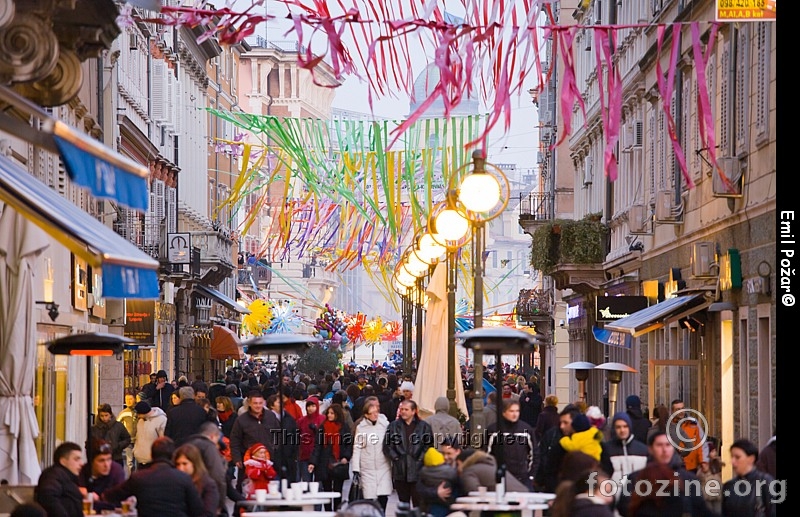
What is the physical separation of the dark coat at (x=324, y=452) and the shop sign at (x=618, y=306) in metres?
8.98

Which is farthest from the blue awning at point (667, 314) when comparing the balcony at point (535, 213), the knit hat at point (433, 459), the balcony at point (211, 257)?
the balcony at point (211, 257)

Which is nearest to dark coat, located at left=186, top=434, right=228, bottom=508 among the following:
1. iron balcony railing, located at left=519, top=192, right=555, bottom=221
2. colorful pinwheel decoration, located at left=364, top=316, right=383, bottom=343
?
iron balcony railing, located at left=519, top=192, right=555, bottom=221

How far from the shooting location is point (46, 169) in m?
26.7

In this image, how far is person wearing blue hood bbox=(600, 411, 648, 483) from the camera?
55.5 feet

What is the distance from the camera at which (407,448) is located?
67.3 ft

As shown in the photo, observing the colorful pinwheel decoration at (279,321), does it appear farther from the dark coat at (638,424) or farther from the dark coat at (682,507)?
the dark coat at (682,507)

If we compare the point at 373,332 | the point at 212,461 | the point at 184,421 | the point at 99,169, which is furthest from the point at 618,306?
the point at 373,332

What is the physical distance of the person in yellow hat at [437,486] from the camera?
1641 centimetres

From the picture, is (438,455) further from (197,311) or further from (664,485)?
(197,311)

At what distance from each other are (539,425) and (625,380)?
15.3 metres

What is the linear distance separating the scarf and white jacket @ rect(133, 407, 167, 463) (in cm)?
247

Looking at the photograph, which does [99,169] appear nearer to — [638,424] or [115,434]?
[638,424]

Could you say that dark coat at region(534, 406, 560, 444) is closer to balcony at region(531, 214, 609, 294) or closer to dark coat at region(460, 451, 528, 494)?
dark coat at region(460, 451, 528, 494)

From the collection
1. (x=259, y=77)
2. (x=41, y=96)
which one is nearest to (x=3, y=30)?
(x=41, y=96)
